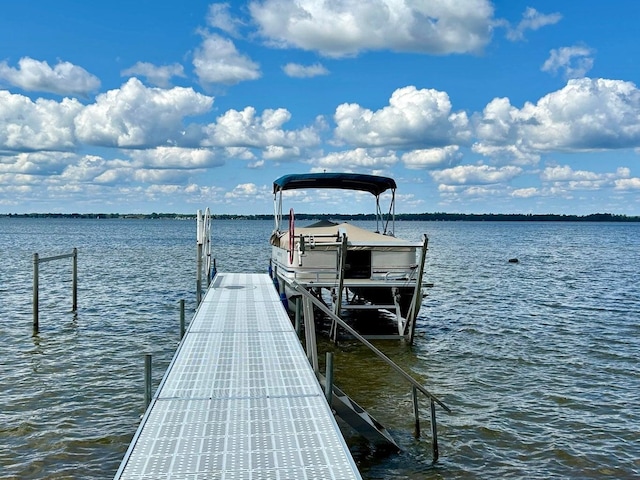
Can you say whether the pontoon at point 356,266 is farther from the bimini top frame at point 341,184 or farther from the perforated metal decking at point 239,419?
the perforated metal decking at point 239,419

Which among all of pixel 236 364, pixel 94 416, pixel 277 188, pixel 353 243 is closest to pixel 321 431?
pixel 236 364

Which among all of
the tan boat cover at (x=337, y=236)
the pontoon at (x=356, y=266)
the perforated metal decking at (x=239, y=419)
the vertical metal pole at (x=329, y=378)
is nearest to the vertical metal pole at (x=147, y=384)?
the perforated metal decking at (x=239, y=419)

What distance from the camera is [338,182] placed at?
22.8m

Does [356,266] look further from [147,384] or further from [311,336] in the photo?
[147,384]

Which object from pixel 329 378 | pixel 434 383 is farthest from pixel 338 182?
pixel 329 378

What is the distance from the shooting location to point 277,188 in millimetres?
22781

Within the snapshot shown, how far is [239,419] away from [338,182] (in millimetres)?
16270

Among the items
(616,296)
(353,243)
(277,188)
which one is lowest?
(616,296)

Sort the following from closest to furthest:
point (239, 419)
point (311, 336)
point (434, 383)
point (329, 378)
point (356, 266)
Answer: point (239, 419)
point (329, 378)
point (311, 336)
point (434, 383)
point (356, 266)

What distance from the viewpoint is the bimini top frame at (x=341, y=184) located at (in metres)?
21.4

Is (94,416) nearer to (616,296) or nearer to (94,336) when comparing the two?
(94,336)

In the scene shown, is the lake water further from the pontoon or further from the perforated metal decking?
the perforated metal decking

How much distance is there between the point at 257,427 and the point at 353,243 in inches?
427

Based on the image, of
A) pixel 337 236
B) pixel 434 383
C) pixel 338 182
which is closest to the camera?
pixel 434 383
